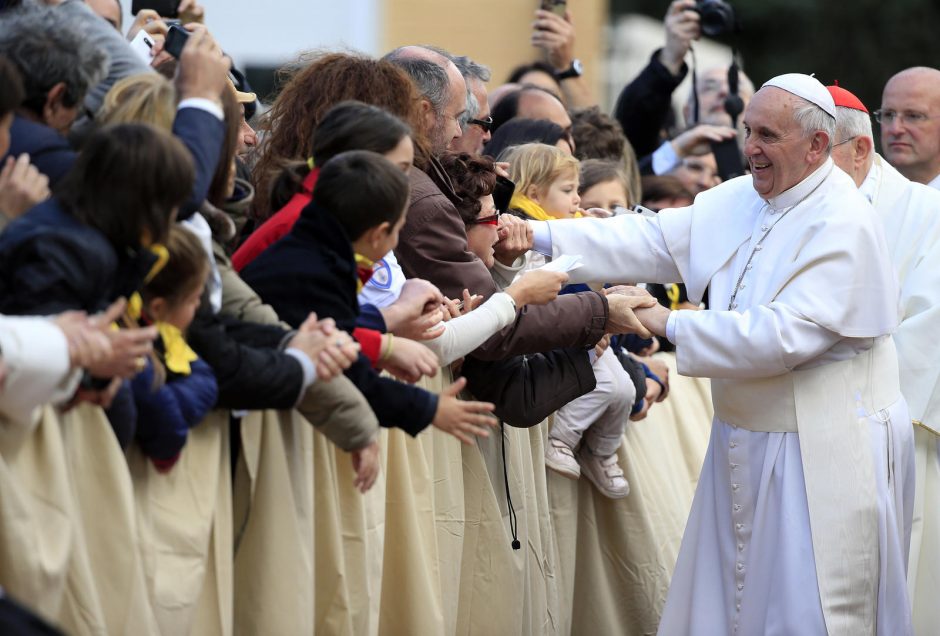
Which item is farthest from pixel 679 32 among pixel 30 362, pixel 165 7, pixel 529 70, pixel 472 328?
pixel 30 362

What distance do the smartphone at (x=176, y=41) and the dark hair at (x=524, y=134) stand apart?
216cm

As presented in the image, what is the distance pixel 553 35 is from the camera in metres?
8.66

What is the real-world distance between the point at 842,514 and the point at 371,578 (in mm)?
1663

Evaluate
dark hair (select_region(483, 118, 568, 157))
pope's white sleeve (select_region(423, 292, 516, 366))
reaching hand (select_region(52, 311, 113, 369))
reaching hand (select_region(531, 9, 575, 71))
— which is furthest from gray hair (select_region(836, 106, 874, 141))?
reaching hand (select_region(52, 311, 113, 369))

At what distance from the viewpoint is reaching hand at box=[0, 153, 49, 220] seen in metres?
3.62

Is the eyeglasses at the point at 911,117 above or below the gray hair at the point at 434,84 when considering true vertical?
below

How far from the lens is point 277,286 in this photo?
4105 mm

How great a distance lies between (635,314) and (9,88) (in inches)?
95.8

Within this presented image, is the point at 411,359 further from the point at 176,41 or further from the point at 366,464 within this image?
the point at 176,41

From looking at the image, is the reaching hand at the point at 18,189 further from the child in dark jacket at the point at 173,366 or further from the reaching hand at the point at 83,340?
the reaching hand at the point at 83,340

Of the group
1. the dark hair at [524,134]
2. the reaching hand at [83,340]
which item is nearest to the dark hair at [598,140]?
the dark hair at [524,134]

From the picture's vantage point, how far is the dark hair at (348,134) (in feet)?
14.0

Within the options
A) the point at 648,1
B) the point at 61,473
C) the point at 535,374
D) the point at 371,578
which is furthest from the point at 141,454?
the point at 648,1

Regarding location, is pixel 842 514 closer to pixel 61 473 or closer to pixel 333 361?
pixel 333 361
